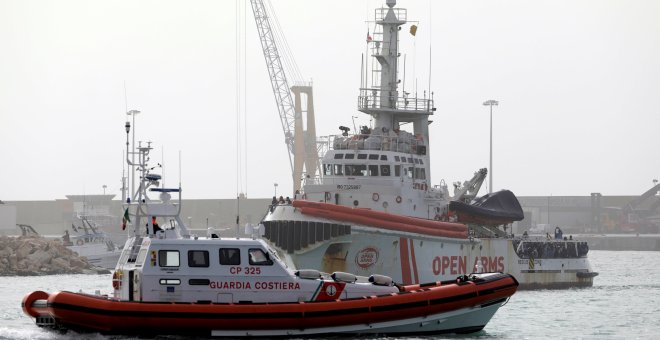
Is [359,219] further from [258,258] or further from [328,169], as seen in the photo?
[258,258]

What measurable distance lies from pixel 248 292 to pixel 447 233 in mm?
18524

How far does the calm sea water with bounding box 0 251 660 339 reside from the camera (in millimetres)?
34219

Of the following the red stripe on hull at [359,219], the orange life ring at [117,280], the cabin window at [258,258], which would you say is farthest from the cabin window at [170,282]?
the red stripe on hull at [359,219]

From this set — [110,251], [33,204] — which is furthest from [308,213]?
[33,204]

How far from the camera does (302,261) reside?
43.7m

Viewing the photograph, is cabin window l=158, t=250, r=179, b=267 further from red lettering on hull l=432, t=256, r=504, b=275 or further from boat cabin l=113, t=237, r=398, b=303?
red lettering on hull l=432, t=256, r=504, b=275

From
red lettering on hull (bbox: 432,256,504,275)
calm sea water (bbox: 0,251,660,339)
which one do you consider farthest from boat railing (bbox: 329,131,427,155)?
calm sea water (bbox: 0,251,660,339)

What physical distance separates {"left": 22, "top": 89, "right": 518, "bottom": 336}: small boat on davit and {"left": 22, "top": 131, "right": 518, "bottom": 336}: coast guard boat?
2 centimetres

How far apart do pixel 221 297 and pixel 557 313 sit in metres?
16.0

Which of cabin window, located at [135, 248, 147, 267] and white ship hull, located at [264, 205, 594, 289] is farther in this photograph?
white ship hull, located at [264, 205, 594, 289]

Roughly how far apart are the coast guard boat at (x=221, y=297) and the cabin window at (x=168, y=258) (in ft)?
0.08

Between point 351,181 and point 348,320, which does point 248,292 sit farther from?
point 351,181

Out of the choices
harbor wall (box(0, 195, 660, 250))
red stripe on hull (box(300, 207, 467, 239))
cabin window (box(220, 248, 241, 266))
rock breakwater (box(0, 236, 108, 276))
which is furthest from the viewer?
harbor wall (box(0, 195, 660, 250))

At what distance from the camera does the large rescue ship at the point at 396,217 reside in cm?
4397
